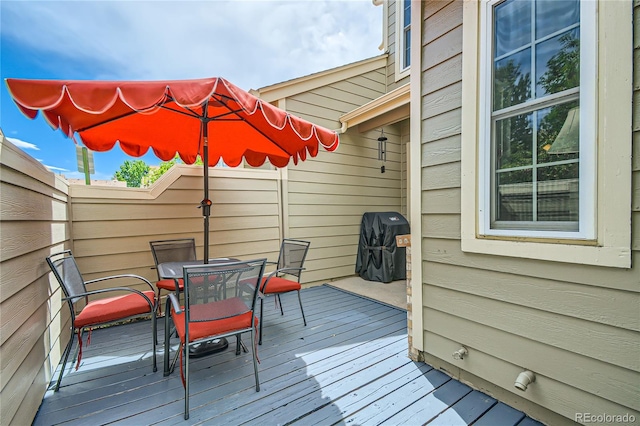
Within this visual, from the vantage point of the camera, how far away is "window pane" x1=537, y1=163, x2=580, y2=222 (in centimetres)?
142

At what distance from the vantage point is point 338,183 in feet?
15.4

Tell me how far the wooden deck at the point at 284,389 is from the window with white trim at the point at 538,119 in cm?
115

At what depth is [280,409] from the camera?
168cm

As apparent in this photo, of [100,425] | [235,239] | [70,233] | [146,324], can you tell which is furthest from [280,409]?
[70,233]

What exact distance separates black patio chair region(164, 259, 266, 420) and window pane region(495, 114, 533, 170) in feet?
5.48

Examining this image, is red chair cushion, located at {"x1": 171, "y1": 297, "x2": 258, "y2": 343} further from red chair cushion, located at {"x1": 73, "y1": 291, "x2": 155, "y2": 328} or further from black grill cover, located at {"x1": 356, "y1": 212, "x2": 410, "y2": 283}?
black grill cover, located at {"x1": 356, "y1": 212, "x2": 410, "y2": 283}

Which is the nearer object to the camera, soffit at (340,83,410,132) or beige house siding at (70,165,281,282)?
beige house siding at (70,165,281,282)

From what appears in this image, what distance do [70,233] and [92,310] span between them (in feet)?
3.99

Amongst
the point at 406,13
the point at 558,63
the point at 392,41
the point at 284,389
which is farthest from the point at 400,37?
the point at 284,389

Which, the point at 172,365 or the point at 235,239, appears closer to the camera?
the point at 172,365

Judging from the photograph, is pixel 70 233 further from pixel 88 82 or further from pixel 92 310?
pixel 88 82

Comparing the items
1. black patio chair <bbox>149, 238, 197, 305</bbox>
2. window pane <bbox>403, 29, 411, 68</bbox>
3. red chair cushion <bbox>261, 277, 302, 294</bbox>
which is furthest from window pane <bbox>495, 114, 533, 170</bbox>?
window pane <bbox>403, 29, 411, 68</bbox>

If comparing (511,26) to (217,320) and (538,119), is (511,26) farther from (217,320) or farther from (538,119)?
(217,320)

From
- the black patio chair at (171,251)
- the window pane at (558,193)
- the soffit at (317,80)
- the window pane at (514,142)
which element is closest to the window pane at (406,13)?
the soffit at (317,80)
